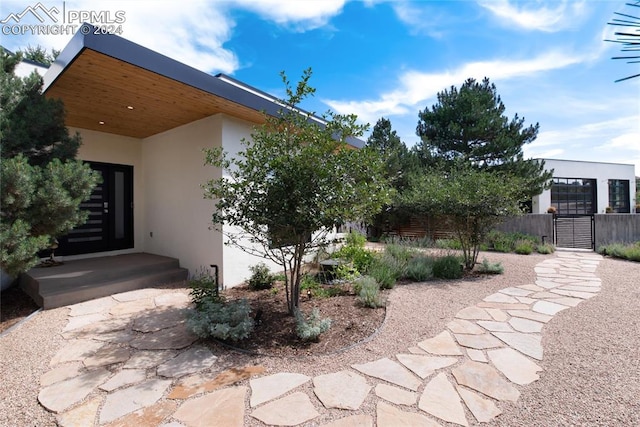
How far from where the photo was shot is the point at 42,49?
12.0 metres

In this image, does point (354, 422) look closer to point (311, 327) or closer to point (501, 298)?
point (311, 327)

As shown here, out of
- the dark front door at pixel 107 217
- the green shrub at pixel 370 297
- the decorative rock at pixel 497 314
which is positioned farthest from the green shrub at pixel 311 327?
the dark front door at pixel 107 217

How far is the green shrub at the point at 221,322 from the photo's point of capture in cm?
289

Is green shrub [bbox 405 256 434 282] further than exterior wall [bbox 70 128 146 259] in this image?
No

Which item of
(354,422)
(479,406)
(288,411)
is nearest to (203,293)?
(288,411)

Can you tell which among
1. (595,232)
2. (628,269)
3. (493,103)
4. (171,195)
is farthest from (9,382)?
(493,103)

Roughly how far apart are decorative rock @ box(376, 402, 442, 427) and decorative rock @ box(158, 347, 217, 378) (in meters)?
1.54

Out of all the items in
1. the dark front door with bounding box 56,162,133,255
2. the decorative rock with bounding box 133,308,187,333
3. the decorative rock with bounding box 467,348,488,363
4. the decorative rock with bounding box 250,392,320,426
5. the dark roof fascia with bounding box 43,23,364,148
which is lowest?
the decorative rock with bounding box 467,348,488,363

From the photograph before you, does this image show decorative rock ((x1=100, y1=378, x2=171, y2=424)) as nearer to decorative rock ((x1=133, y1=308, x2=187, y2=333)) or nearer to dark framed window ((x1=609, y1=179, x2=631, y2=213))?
decorative rock ((x1=133, y1=308, x2=187, y2=333))

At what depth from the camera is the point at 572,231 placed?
10.8m

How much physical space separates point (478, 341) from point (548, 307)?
1849 mm

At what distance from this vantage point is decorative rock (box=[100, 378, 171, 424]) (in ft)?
6.40

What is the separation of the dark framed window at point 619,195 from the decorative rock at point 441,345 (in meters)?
24.2

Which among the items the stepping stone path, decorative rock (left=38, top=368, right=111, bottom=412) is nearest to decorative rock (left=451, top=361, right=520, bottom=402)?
the stepping stone path
